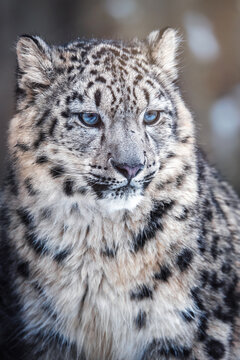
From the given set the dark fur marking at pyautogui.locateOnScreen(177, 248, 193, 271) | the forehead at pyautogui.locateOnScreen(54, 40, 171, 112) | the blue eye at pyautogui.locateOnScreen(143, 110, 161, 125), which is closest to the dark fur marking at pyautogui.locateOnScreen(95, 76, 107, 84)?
the forehead at pyautogui.locateOnScreen(54, 40, 171, 112)

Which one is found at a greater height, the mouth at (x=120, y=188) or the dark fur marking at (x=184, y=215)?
the mouth at (x=120, y=188)

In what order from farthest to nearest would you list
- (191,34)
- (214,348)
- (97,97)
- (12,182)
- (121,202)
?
(191,34) < (12,182) < (214,348) < (97,97) < (121,202)

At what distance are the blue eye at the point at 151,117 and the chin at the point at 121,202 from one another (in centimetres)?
55

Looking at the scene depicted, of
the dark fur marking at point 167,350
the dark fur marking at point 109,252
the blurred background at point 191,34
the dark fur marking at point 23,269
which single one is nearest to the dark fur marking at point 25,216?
the dark fur marking at point 23,269

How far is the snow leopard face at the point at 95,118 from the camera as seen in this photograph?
13.6ft

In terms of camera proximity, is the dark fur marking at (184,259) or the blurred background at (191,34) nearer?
the dark fur marking at (184,259)

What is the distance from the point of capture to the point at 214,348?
4578 mm

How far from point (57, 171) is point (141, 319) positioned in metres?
1.21

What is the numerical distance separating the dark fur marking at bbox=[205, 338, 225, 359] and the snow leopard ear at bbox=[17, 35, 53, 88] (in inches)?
86.9

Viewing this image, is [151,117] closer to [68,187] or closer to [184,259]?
[68,187]

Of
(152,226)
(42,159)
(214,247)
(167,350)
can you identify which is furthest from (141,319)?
(42,159)

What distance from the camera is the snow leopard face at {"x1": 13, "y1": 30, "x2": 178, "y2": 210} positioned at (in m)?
4.16

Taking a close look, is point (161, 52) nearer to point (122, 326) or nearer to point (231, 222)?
point (231, 222)

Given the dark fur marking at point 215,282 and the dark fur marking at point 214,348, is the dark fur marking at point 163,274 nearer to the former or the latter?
the dark fur marking at point 215,282
